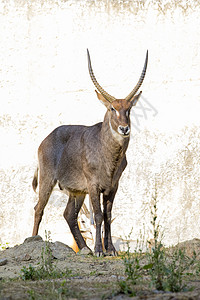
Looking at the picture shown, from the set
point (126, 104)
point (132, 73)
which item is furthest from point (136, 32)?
point (126, 104)

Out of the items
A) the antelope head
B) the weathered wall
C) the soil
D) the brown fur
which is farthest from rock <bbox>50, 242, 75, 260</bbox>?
the weathered wall

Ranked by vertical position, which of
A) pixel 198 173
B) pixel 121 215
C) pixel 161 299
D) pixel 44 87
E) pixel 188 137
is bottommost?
pixel 161 299

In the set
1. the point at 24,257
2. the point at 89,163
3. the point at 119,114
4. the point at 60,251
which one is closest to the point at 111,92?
the point at 89,163

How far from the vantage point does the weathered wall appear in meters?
10.7

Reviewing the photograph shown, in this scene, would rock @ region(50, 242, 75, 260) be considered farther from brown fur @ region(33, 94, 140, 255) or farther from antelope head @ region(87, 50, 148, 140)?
antelope head @ region(87, 50, 148, 140)

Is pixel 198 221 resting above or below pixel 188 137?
below

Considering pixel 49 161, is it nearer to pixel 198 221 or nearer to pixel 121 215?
pixel 121 215

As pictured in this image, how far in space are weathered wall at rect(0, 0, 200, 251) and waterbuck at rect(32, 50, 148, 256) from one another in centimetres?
271

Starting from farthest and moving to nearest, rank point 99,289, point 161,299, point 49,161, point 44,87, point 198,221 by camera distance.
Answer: point 44,87
point 198,221
point 49,161
point 99,289
point 161,299

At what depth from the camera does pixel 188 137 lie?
35.4 ft

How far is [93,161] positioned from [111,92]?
454 centimetres

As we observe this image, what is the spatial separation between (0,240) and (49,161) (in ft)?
11.9

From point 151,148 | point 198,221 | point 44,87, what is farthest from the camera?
point 44,87

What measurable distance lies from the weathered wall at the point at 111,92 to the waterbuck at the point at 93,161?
2.71 metres
